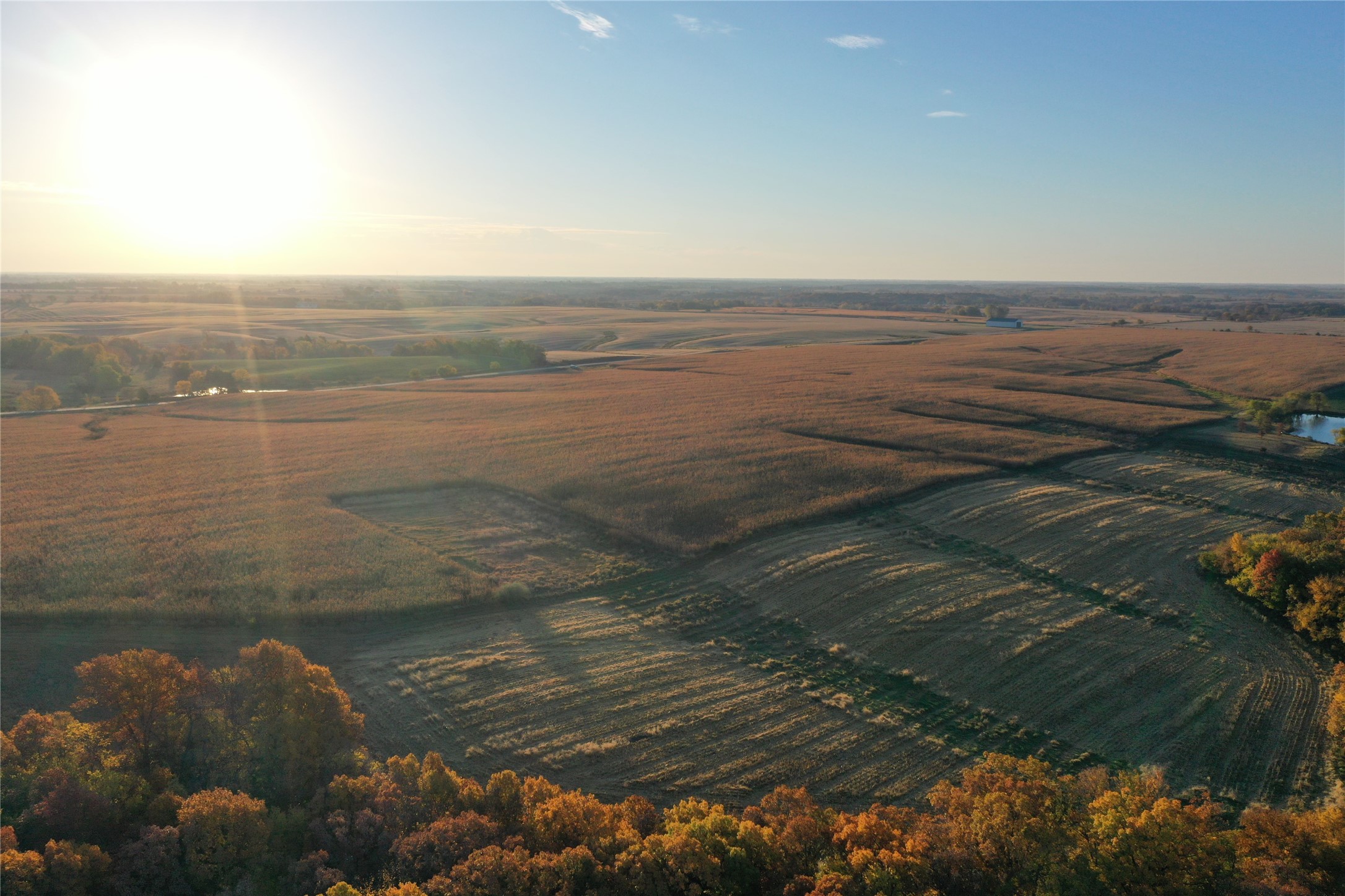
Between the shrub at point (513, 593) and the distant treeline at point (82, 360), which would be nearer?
the shrub at point (513, 593)

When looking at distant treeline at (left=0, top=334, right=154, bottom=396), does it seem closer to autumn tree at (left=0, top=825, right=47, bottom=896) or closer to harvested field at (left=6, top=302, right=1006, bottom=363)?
harvested field at (left=6, top=302, right=1006, bottom=363)

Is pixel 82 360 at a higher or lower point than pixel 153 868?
higher

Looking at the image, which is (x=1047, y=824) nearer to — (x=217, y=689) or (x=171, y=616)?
→ (x=217, y=689)

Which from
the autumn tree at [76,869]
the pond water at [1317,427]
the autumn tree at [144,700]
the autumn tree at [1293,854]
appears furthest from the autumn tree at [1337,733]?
the pond water at [1317,427]

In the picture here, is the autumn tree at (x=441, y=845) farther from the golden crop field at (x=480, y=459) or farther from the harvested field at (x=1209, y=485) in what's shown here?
the harvested field at (x=1209, y=485)

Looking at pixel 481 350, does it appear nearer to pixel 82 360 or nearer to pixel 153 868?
pixel 82 360

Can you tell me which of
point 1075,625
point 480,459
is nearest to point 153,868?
point 1075,625
